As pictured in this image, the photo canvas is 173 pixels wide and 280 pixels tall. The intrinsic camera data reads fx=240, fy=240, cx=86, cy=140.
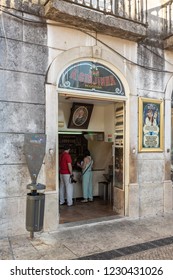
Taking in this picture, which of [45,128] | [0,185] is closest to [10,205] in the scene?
[0,185]

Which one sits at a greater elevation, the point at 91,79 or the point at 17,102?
the point at 91,79

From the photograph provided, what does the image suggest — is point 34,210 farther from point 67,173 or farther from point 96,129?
point 96,129

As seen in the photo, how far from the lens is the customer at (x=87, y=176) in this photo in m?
7.35

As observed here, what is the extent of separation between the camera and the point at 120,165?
20.4 feet

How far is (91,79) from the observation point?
5523 millimetres

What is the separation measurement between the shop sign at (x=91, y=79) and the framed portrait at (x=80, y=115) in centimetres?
159

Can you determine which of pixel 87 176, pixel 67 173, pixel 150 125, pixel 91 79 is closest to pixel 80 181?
pixel 87 176

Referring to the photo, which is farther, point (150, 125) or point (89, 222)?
point (150, 125)

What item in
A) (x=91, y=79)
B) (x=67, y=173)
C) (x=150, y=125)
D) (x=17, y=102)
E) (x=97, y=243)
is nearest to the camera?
(x=97, y=243)

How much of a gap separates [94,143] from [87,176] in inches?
49.8

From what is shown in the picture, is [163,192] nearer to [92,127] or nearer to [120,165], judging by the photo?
[120,165]

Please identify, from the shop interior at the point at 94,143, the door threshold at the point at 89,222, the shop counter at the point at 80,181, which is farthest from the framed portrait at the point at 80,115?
the door threshold at the point at 89,222

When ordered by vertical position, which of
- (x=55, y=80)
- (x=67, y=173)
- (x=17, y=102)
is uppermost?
(x=55, y=80)

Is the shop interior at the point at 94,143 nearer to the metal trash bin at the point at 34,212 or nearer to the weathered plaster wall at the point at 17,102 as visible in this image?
the weathered plaster wall at the point at 17,102
